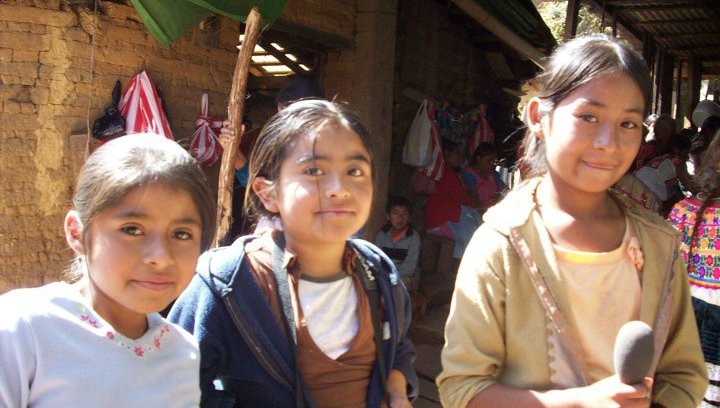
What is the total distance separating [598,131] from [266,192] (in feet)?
2.83

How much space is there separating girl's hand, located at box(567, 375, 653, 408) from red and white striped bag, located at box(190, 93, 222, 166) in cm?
352

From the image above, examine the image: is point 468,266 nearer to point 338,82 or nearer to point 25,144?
point 25,144

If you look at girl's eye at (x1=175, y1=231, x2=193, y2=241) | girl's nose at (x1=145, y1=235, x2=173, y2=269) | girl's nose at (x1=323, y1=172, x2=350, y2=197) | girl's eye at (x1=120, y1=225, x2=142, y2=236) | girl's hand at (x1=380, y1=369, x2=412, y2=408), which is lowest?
girl's hand at (x1=380, y1=369, x2=412, y2=408)

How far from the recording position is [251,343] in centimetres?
163

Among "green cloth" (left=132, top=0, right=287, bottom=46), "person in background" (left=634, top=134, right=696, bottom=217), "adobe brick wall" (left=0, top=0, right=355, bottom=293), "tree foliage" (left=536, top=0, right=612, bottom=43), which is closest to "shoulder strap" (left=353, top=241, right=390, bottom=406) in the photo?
"green cloth" (left=132, top=0, right=287, bottom=46)

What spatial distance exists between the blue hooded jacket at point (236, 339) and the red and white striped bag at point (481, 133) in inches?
260

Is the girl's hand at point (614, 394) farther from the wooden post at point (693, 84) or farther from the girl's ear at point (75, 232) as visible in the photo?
the wooden post at point (693, 84)

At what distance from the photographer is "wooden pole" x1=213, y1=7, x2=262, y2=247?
142 inches

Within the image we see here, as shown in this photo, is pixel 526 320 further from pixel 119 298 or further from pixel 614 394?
pixel 119 298

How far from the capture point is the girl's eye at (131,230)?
146cm

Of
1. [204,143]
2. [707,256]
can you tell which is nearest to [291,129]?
[707,256]

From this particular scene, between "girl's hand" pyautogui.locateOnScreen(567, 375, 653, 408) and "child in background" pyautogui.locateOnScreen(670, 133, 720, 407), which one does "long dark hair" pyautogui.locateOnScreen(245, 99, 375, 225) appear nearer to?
"girl's hand" pyautogui.locateOnScreen(567, 375, 653, 408)

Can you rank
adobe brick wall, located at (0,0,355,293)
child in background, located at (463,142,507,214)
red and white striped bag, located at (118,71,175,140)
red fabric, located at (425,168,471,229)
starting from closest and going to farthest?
1. adobe brick wall, located at (0,0,355,293)
2. red and white striped bag, located at (118,71,175,140)
3. red fabric, located at (425,168,471,229)
4. child in background, located at (463,142,507,214)

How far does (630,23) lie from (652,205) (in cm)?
393
